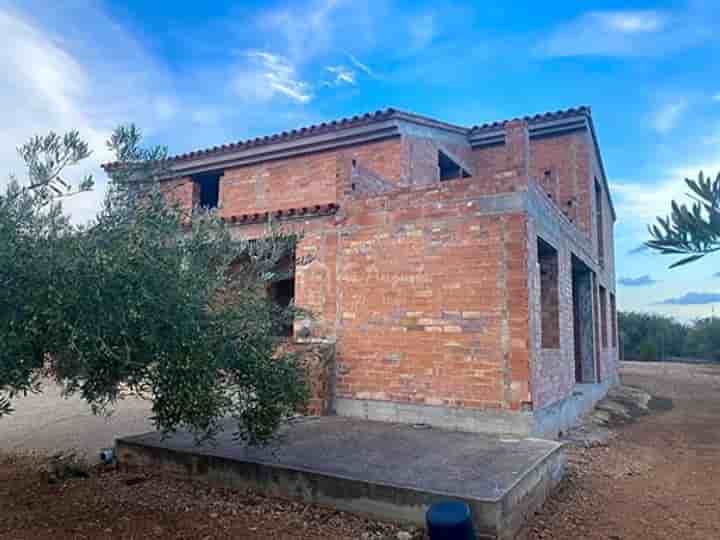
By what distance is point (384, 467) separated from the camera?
5.58 meters

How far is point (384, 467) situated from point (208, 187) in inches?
484

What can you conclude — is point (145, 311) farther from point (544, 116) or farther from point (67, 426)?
point (544, 116)

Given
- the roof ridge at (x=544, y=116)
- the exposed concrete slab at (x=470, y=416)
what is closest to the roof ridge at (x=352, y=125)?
the roof ridge at (x=544, y=116)

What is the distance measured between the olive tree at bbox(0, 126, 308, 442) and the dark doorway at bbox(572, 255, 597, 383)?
34.2 feet

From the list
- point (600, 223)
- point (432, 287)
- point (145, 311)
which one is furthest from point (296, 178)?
point (600, 223)

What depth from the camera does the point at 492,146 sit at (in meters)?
14.0

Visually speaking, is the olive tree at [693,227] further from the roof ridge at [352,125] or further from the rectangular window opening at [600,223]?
the roof ridge at [352,125]

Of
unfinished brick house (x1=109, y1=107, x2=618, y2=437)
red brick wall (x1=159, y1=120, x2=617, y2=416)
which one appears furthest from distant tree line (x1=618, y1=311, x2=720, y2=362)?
red brick wall (x1=159, y1=120, x2=617, y2=416)

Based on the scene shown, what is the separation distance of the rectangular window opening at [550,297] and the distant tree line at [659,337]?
1085 inches

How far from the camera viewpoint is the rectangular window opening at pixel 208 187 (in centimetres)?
1468

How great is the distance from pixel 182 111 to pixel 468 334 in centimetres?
663

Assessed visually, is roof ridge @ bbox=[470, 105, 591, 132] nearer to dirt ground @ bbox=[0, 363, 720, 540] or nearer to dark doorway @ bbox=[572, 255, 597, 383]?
dark doorway @ bbox=[572, 255, 597, 383]

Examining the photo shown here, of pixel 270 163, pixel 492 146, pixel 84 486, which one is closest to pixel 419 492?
pixel 84 486

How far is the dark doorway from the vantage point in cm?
1320
